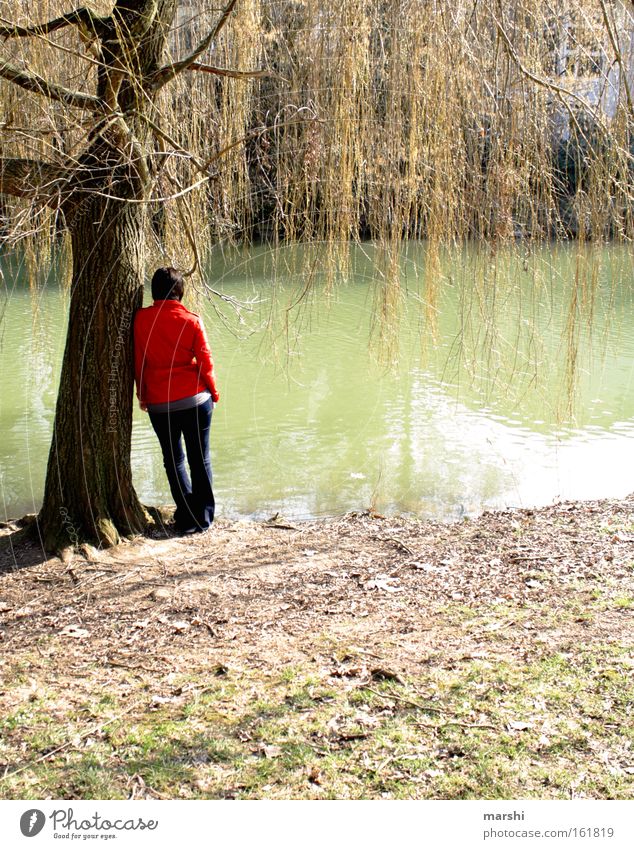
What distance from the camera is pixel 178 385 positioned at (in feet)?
12.8

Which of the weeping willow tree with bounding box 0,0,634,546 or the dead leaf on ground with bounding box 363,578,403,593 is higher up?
the weeping willow tree with bounding box 0,0,634,546

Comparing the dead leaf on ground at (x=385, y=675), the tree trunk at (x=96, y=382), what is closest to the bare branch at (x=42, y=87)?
the tree trunk at (x=96, y=382)

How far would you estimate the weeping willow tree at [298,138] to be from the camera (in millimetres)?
2898

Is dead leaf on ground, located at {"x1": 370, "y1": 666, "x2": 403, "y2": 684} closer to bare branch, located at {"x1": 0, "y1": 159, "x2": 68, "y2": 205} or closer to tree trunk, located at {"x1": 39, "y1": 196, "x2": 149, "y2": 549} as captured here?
tree trunk, located at {"x1": 39, "y1": 196, "x2": 149, "y2": 549}

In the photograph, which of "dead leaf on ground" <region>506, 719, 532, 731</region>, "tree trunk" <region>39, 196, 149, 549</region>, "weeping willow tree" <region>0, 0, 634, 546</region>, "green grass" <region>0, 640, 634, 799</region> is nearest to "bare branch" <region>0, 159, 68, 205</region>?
"weeping willow tree" <region>0, 0, 634, 546</region>

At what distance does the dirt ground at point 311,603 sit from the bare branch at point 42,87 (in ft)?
6.01

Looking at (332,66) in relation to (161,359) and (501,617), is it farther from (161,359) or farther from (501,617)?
(501,617)

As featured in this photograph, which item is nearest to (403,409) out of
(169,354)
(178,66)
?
(169,354)

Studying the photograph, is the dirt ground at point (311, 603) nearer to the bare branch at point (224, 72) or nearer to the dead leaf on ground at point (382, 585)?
the dead leaf on ground at point (382, 585)

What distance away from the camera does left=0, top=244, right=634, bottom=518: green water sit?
144 inches

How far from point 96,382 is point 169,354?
34 cm

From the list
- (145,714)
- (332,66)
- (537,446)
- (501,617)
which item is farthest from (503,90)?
(537,446)

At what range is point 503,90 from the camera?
280cm

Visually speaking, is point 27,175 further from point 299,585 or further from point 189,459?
point 299,585
